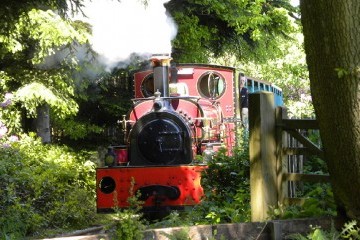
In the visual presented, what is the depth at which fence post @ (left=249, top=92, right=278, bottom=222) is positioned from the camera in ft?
18.9

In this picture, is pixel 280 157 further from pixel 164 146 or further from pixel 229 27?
pixel 229 27

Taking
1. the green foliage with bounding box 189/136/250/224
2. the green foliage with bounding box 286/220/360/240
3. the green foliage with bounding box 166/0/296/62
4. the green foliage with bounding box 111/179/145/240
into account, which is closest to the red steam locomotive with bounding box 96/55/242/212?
the green foliage with bounding box 189/136/250/224

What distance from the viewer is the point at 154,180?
34.1ft

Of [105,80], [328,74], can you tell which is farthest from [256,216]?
[105,80]

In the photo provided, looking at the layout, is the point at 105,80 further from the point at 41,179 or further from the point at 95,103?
the point at 41,179

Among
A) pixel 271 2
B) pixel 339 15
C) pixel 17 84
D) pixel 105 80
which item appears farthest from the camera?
pixel 271 2

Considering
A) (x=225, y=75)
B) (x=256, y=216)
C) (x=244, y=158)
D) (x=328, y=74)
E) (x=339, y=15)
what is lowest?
(x=256, y=216)

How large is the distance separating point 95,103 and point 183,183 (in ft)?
29.0

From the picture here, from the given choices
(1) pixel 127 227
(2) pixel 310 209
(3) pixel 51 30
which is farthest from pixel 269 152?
(3) pixel 51 30

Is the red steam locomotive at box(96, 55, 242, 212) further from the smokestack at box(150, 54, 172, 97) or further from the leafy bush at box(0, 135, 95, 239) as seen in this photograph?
the leafy bush at box(0, 135, 95, 239)

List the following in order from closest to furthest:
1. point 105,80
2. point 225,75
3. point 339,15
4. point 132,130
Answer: point 339,15 < point 132,130 < point 225,75 < point 105,80

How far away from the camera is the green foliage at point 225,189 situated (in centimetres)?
652

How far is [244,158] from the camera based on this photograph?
23.7 ft

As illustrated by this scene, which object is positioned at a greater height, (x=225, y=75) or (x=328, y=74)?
(x=225, y=75)
